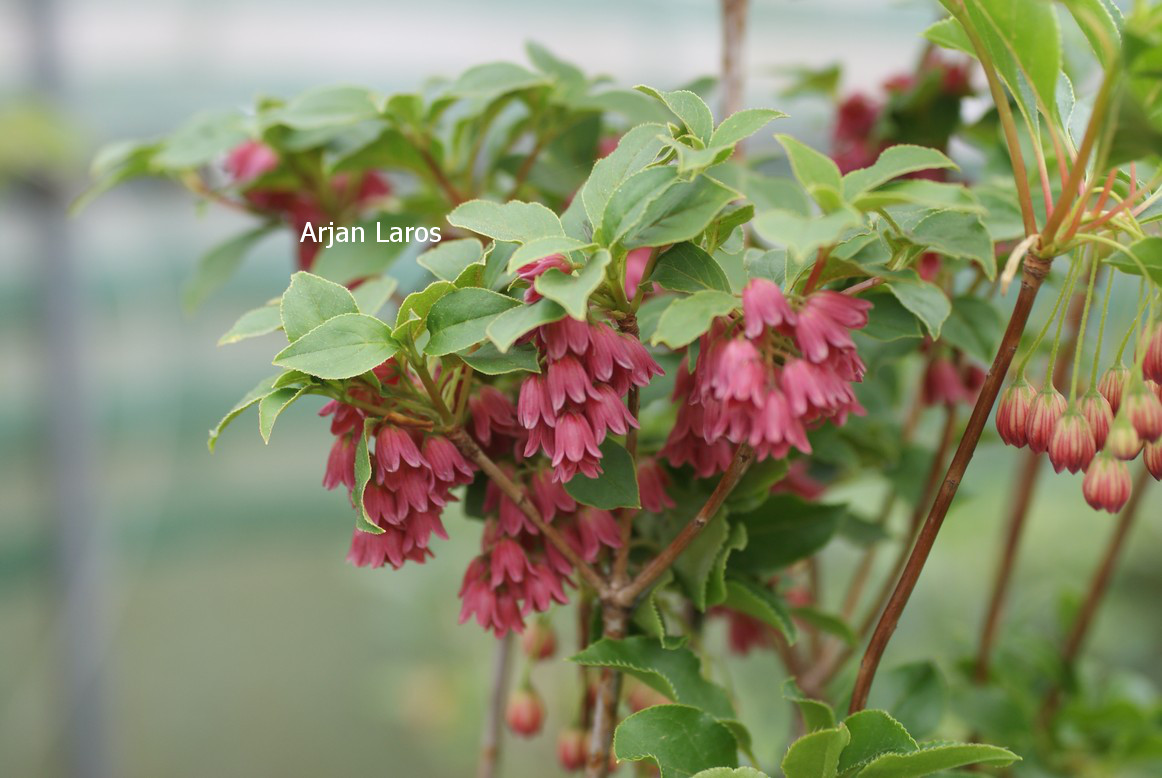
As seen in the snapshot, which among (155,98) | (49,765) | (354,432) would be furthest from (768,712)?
(155,98)

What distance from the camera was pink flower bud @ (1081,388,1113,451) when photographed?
342 millimetres

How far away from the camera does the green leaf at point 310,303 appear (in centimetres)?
35

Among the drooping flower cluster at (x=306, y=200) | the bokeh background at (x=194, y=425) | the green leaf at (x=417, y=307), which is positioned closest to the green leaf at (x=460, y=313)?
the green leaf at (x=417, y=307)

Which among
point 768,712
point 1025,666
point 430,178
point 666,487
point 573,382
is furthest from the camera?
point 768,712

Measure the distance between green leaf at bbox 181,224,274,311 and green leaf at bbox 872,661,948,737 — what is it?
44 centimetres

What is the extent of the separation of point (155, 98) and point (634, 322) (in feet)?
5.78

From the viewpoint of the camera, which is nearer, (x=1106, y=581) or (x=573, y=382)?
(x=573, y=382)

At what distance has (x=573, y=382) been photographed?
326mm

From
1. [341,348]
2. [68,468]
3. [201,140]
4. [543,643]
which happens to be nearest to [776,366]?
[341,348]

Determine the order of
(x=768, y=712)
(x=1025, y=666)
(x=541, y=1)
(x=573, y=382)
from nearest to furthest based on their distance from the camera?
(x=573, y=382), (x=1025, y=666), (x=768, y=712), (x=541, y=1)

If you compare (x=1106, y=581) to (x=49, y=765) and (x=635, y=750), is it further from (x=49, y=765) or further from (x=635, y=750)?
(x=49, y=765)

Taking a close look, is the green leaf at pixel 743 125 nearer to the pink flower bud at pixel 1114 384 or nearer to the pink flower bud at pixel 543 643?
the pink flower bud at pixel 1114 384

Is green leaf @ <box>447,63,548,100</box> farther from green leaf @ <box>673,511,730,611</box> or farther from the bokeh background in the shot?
the bokeh background

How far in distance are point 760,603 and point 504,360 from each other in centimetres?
17
